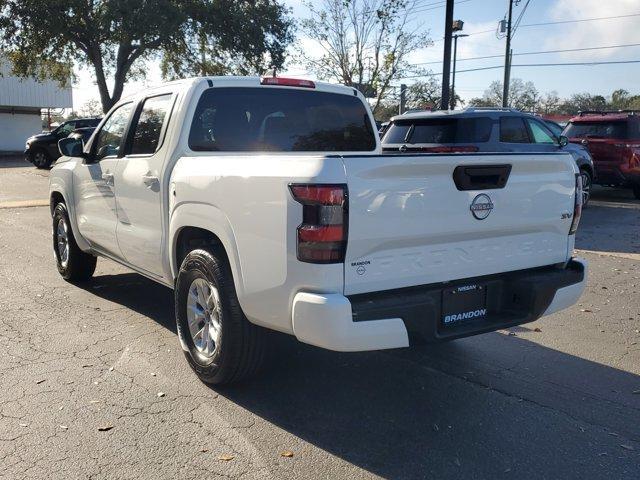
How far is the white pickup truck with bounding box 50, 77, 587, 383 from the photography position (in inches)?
125

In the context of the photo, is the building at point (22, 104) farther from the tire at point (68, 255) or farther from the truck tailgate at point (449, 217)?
the truck tailgate at point (449, 217)

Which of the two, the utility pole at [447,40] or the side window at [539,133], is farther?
the utility pole at [447,40]

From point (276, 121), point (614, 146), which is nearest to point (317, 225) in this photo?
point (276, 121)

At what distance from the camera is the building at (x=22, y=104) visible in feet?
130

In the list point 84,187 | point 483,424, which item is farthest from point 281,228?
point 84,187

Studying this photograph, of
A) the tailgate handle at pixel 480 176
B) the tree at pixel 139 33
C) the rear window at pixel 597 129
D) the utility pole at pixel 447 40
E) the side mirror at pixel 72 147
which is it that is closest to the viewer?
the tailgate handle at pixel 480 176

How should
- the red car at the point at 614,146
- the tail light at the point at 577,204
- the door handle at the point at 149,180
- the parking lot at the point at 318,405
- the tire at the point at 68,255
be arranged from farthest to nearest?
the red car at the point at 614,146 < the tire at the point at 68,255 < the door handle at the point at 149,180 < the tail light at the point at 577,204 < the parking lot at the point at 318,405

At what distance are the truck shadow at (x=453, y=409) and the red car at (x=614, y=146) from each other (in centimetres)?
1033

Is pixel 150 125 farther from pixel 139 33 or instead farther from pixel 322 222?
pixel 139 33

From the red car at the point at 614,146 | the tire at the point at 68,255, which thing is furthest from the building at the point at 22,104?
the tire at the point at 68,255

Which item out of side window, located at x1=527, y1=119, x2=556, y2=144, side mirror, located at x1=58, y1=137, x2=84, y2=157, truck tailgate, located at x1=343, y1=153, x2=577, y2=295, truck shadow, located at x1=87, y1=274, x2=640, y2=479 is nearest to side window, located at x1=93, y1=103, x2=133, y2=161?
side mirror, located at x1=58, y1=137, x2=84, y2=157

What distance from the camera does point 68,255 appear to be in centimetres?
669

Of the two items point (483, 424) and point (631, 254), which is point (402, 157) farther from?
point (631, 254)

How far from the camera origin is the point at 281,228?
3248mm
